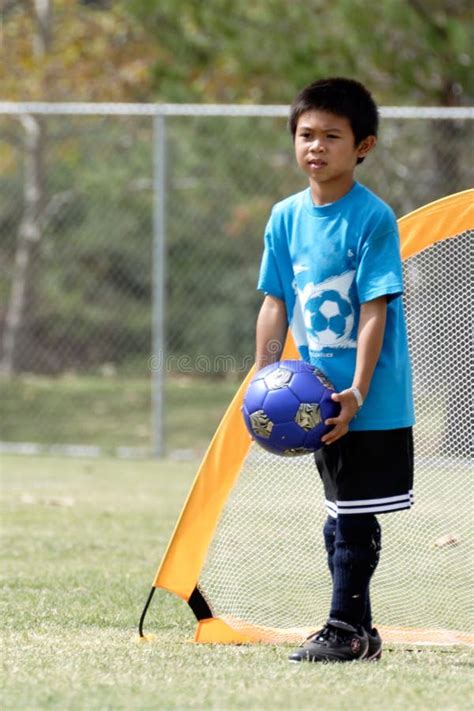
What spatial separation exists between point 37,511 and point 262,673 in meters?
3.86

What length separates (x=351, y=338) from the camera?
3.96m

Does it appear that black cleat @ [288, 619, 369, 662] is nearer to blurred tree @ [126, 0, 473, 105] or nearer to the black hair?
the black hair

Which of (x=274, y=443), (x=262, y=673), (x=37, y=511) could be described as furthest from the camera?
(x=37, y=511)

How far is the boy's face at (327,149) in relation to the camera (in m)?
3.97

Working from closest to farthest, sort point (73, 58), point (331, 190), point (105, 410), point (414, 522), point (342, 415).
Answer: point (342, 415) < point (331, 190) < point (414, 522) < point (105, 410) < point (73, 58)

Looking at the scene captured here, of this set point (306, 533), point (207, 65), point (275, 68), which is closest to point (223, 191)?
point (207, 65)

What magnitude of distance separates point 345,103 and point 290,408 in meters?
0.91

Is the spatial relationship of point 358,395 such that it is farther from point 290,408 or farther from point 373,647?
point 373,647

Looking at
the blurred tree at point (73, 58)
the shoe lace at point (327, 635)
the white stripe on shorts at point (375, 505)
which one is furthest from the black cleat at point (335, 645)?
the blurred tree at point (73, 58)

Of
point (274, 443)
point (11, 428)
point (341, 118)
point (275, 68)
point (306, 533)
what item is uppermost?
point (275, 68)

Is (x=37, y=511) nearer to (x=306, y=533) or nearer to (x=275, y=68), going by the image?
(x=306, y=533)

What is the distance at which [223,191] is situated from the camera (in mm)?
13602

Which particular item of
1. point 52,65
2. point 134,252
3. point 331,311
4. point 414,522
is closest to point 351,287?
point 331,311

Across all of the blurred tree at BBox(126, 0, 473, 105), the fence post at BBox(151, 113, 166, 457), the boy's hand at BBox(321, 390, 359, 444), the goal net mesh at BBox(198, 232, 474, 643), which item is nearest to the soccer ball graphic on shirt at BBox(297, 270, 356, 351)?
the boy's hand at BBox(321, 390, 359, 444)
